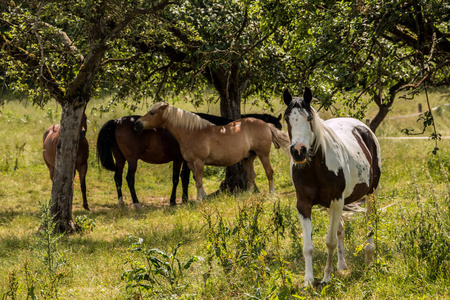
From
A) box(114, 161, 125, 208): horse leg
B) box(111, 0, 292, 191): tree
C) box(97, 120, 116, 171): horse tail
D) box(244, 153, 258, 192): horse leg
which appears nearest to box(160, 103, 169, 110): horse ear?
box(111, 0, 292, 191): tree

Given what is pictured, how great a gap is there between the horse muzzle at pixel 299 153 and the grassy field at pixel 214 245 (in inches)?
23.9

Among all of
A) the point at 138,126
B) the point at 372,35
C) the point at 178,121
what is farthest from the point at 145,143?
the point at 372,35

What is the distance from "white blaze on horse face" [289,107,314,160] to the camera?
409 cm

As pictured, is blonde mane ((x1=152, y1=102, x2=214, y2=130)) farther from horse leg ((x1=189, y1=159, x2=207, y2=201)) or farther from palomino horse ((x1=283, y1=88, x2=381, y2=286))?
palomino horse ((x1=283, y1=88, x2=381, y2=286))

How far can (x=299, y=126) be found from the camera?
413cm

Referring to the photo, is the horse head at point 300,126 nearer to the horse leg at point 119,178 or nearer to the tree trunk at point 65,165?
the tree trunk at point 65,165

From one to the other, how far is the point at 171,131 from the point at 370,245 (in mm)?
5957

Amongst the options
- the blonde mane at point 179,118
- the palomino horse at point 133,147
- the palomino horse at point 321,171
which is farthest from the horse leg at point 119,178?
the palomino horse at point 321,171

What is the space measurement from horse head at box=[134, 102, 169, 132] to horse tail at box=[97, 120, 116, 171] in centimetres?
117

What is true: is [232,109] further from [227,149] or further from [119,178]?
[119,178]

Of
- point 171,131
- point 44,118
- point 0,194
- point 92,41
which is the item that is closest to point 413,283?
point 92,41

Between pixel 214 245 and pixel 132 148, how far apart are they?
21.9 feet

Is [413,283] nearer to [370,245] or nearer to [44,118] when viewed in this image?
[370,245]

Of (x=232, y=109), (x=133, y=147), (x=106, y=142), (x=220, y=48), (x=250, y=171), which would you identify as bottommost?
(x=250, y=171)
